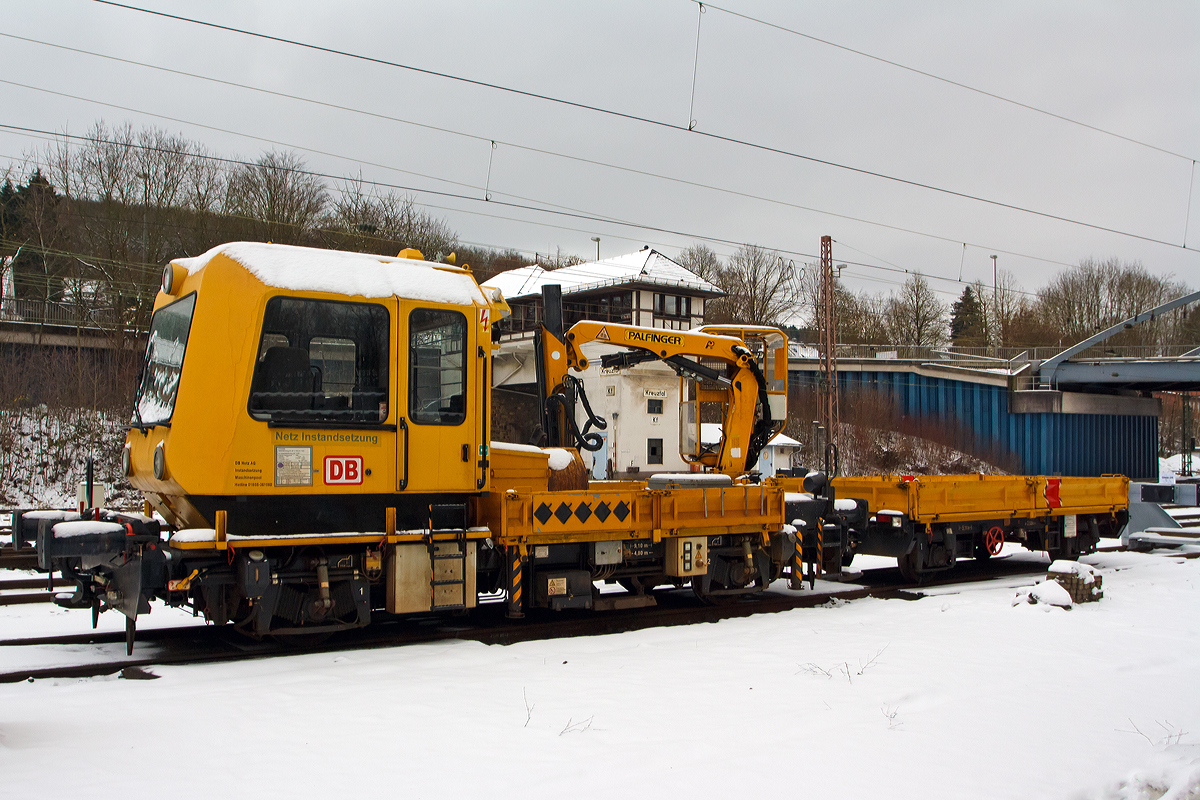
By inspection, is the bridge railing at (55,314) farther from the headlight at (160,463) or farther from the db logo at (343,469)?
the db logo at (343,469)

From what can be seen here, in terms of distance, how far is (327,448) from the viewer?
6.98 metres

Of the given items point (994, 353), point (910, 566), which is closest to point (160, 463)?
point (910, 566)

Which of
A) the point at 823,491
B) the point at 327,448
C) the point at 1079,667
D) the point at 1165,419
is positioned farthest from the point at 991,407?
the point at 327,448

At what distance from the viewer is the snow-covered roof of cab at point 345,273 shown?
22.7ft

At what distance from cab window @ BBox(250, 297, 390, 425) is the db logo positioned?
296mm

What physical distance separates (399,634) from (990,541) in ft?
29.8

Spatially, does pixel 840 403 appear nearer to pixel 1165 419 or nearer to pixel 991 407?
pixel 991 407

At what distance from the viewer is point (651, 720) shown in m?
5.40

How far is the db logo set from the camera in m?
6.98

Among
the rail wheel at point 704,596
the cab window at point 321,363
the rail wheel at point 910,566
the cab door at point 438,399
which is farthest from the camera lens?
the rail wheel at point 910,566

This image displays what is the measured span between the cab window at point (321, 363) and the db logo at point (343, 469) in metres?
0.30

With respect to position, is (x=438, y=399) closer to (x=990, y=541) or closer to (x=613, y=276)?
(x=990, y=541)

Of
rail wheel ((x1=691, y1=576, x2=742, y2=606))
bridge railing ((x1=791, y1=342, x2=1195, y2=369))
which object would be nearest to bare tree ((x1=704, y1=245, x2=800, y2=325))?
bridge railing ((x1=791, y1=342, x2=1195, y2=369))

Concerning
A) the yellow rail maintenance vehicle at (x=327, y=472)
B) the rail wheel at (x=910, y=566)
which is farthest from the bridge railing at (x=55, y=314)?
the rail wheel at (x=910, y=566)
